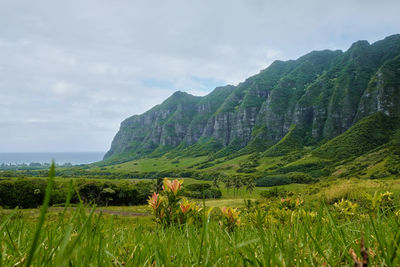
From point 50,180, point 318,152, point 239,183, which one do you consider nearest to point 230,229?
point 50,180

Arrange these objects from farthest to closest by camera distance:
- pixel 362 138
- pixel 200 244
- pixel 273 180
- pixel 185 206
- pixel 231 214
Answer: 1. pixel 362 138
2. pixel 273 180
3. pixel 185 206
4. pixel 231 214
5. pixel 200 244

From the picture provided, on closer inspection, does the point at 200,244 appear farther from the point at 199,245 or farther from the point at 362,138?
the point at 362,138

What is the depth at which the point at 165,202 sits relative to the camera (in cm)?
363

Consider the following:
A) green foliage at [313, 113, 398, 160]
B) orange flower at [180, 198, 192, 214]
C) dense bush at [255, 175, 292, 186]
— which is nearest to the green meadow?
orange flower at [180, 198, 192, 214]

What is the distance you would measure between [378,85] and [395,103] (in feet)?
61.7

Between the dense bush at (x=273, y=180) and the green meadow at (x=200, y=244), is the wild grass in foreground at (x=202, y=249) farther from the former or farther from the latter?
the dense bush at (x=273, y=180)

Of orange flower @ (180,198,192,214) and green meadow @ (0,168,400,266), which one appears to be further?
orange flower @ (180,198,192,214)

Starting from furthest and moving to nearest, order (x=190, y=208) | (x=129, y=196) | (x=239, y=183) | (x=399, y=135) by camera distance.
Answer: (x=399, y=135) → (x=239, y=183) → (x=129, y=196) → (x=190, y=208)

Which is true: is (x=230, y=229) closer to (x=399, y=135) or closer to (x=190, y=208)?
(x=190, y=208)

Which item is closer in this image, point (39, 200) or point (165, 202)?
point (165, 202)

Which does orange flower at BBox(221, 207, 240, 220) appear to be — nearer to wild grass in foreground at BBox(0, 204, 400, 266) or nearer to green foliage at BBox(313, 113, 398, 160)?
wild grass in foreground at BBox(0, 204, 400, 266)

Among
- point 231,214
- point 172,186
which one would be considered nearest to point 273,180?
point 231,214

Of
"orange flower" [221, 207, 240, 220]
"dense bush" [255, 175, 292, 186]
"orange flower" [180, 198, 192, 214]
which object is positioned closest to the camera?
"orange flower" [221, 207, 240, 220]

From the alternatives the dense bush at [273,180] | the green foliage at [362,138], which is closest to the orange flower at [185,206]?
the dense bush at [273,180]
